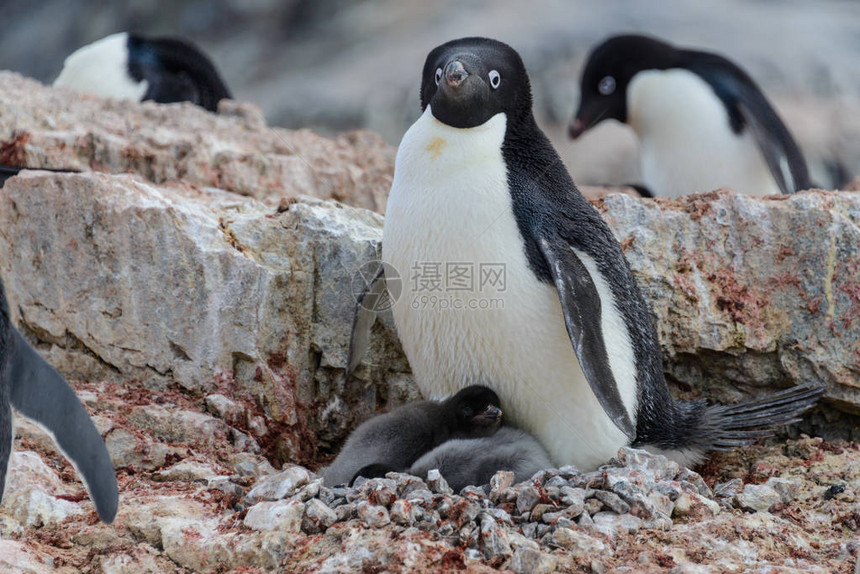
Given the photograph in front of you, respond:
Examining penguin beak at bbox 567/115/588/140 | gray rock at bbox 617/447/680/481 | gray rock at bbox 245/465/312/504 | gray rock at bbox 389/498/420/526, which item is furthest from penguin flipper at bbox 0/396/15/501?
penguin beak at bbox 567/115/588/140

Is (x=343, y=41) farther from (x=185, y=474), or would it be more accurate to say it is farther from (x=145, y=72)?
(x=185, y=474)

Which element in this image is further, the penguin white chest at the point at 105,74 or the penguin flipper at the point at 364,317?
the penguin white chest at the point at 105,74

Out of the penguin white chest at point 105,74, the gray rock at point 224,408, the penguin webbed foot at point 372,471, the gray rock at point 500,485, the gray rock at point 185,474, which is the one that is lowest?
the gray rock at point 500,485

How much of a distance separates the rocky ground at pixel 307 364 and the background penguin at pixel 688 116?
1692mm

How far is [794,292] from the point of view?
2441mm

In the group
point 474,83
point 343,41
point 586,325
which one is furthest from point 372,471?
point 343,41

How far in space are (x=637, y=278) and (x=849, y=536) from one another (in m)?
0.88

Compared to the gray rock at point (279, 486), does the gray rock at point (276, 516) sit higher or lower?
lower

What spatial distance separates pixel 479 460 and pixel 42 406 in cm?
85

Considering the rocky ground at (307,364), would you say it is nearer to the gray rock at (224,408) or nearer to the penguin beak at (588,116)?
the gray rock at (224,408)

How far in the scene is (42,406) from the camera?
5.51 ft

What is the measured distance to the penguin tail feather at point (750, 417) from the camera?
2219mm

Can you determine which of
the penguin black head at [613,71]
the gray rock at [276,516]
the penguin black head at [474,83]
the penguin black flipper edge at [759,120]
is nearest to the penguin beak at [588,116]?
the penguin black head at [613,71]

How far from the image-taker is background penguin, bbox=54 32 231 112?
536 centimetres
